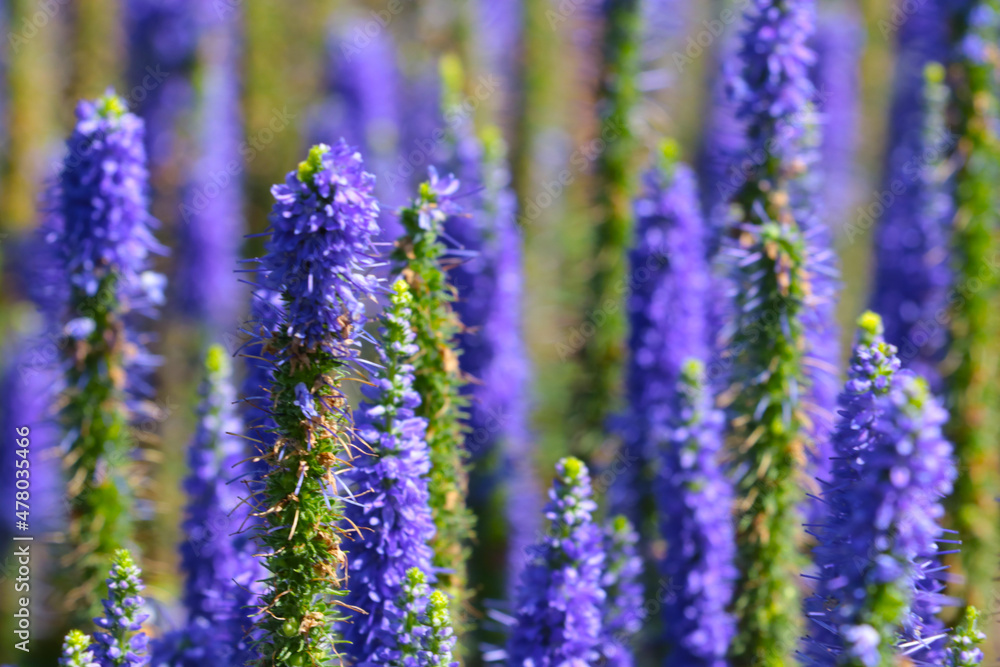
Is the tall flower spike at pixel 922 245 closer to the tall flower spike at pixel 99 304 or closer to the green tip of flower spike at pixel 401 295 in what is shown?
the green tip of flower spike at pixel 401 295

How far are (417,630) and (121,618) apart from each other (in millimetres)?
1460

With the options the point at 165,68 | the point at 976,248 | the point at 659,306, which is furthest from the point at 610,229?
the point at 165,68

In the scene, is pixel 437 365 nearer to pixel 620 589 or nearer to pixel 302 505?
pixel 302 505

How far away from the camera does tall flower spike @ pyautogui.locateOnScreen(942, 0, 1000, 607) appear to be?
8133 mm

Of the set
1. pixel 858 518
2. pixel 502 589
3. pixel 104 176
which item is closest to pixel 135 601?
pixel 104 176

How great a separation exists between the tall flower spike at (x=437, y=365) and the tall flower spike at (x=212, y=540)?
3.82ft

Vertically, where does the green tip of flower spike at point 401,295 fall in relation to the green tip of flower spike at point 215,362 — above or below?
above

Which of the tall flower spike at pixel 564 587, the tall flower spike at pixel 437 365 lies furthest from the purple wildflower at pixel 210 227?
the tall flower spike at pixel 564 587

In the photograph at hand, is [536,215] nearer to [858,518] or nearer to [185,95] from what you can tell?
[185,95]

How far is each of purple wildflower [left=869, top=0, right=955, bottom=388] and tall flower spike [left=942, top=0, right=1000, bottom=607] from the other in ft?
0.51

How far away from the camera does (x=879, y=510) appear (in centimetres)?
427

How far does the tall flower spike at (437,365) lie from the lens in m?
5.70

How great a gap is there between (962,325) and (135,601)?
6.59 meters

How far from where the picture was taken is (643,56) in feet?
31.8
